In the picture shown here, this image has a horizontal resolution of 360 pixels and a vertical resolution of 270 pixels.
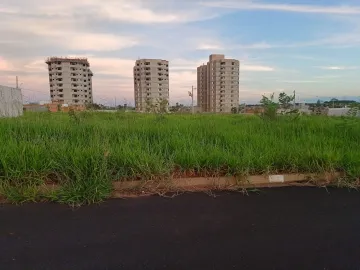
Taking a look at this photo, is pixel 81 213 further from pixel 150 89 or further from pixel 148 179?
pixel 150 89

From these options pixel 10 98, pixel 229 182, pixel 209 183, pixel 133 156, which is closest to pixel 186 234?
pixel 209 183

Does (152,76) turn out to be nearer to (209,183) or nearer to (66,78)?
(66,78)

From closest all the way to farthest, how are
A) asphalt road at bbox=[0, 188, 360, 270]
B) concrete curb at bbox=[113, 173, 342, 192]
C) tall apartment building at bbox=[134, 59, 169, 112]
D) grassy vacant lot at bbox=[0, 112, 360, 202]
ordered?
1. asphalt road at bbox=[0, 188, 360, 270]
2. grassy vacant lot at bbox=[0, 112, 360, 202]
3. concrete curb at bbox=[113, 173, 342, 192]
4. tall apartment building at bbox=[134, 59, 169, 112]

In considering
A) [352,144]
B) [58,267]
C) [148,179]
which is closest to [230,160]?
[148,179]

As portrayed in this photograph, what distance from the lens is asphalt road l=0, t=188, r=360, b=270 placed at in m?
1.99

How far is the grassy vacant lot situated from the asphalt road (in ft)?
1.46

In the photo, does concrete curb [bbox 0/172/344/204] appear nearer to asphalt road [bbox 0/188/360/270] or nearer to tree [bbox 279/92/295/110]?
asphalt road [bbox 0/188/360/270]

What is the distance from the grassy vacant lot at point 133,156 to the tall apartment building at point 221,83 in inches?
2763

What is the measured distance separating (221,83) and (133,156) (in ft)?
249

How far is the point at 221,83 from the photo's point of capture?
7650 cm

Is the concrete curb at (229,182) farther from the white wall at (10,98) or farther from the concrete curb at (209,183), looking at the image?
the white wall at (10,98)

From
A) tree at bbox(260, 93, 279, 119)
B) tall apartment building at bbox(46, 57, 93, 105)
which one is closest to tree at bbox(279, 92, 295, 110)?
tree at bbox(260, 93, 279, 119)

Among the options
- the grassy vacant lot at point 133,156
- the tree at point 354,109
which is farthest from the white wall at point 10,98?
the tree at point 354,109

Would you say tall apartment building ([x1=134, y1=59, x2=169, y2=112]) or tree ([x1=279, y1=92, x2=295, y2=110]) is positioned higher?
tall apartment building ([x1=134, y1=59, x2=169, y2=112])
